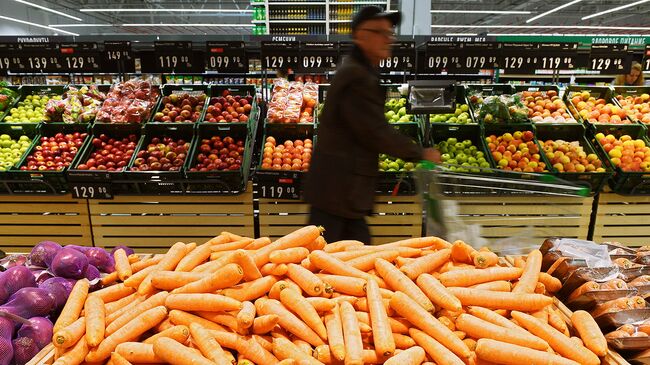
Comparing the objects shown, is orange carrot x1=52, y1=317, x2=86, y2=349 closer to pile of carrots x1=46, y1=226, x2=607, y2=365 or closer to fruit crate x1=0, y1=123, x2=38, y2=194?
pile of carrots x1=46, y1=226, x2=607, y2=365

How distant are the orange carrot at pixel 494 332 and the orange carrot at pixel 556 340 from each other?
0.06m

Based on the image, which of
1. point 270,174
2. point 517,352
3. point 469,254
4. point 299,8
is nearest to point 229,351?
point 517,352

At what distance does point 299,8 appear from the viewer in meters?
8.34

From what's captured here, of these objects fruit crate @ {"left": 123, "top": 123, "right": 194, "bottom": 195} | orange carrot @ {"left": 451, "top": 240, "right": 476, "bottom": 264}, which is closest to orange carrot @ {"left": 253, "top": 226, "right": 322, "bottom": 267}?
orange carrot @ {"left": 451, "top": 240, "right": 476, "bottom": 264}

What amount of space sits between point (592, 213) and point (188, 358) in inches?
159

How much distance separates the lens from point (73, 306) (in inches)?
63.4

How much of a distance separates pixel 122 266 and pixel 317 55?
10.2ft

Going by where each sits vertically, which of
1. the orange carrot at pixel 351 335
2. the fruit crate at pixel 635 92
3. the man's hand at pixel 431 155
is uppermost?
the fruit crate at pixel 635 92

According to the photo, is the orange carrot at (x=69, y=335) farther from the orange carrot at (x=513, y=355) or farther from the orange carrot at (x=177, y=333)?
the orange carrot at (x=513, y=355)

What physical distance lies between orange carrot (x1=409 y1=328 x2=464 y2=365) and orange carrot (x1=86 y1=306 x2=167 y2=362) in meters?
0.85

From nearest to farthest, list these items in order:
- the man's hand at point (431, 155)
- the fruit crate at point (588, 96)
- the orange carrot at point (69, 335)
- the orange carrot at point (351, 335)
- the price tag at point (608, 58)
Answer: the orange carrot at point (351, 335) < the orange carrot at point (69, 335) < the man's hand at point (431, 155) < the fruit crate at point (588, 96) < the price tag at point (608, 58)

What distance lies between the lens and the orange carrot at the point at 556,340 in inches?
54.8

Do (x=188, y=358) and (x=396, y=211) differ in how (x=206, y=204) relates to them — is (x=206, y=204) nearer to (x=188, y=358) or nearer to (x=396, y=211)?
(x=396, y=211)

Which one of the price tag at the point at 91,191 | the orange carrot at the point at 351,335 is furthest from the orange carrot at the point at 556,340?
the price tag at the point at 91,191
